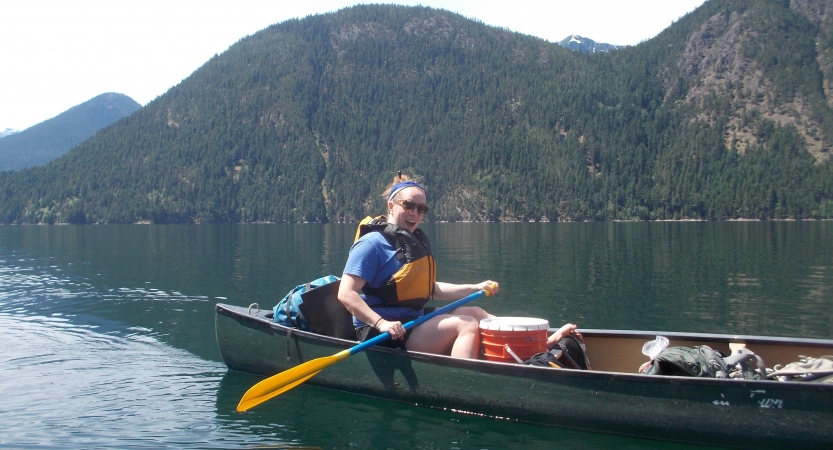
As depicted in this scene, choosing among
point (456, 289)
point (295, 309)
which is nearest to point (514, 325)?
point (456, 289)

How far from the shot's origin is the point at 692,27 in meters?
190

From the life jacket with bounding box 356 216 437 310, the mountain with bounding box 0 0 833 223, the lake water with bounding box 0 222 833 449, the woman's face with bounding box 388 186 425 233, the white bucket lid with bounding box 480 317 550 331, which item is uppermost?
the mountain with bounding box 0 0 833 223

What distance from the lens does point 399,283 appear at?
8.04 meters

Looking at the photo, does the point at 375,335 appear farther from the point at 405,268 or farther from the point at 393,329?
the point at 405,268

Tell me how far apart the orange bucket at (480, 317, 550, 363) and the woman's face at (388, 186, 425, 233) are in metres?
1.51

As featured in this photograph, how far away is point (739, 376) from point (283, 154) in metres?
190

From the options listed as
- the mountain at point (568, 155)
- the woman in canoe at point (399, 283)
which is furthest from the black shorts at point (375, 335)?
the mountain at point (568, 155)

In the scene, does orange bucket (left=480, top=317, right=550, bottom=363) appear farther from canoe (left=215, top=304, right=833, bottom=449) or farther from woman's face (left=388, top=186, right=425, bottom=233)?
woman's face (left=388, top=186, right=425, bottom=233)

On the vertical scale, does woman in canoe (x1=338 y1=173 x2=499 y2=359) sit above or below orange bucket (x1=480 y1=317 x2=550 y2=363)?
above

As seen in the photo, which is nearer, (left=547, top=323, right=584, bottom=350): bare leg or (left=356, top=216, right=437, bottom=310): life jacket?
(left=356, top=216, right=437, bottom=310): life jacket

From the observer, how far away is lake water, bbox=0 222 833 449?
779 cm

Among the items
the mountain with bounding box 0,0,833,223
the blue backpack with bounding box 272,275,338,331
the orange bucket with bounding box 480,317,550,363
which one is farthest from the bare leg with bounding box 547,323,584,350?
the mountain with bounding box 0,0,833,223

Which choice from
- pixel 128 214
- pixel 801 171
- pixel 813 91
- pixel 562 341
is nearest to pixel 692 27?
pixel 813 91

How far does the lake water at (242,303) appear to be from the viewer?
7.79m
